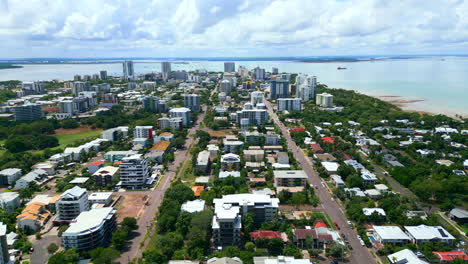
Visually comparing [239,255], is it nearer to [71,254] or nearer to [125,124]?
[71,254]

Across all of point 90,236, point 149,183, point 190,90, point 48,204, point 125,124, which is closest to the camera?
point 90,236

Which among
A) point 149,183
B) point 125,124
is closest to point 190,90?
point 125,124

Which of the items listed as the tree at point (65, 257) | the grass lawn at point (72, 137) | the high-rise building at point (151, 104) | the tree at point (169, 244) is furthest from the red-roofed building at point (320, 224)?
the high-rise building at point (151, 104)

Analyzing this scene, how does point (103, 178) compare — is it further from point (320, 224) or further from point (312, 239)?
point (312, 239)

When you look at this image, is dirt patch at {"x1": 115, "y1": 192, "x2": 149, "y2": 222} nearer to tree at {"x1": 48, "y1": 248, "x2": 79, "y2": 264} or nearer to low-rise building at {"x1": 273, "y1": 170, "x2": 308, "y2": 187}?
tree at {"x1": 48, "y1": 248, "x2": 79, "y2": 264}

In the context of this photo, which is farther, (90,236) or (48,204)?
(48,204)

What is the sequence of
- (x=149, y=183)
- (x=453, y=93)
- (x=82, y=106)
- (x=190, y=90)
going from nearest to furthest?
(x=149, y=183)
(x=82, y=106)
(x=453, y=93)
(x=190, y=90)

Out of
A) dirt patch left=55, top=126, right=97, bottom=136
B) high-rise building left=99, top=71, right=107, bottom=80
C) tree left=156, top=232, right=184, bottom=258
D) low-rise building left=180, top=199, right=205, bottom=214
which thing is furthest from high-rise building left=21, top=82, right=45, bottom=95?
tree left=156, top=232, right=184, bottom=258
